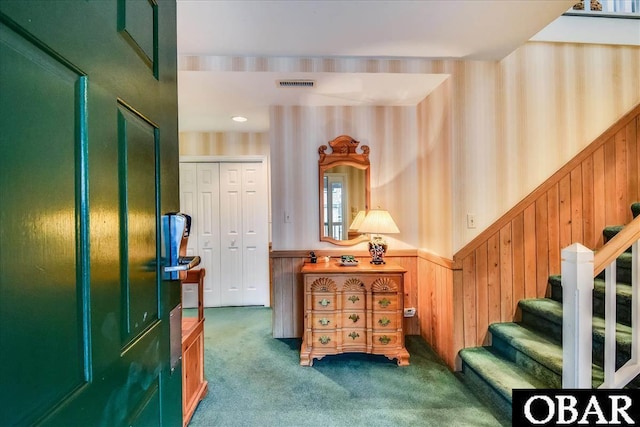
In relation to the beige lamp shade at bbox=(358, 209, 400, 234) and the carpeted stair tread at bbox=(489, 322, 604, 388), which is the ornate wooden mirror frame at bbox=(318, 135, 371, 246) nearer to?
the beige lamp shade at bbox=(358, 209, 400, 234)

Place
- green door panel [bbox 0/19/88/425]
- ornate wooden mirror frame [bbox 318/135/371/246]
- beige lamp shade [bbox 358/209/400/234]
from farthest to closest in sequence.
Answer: ornate wooden mirror frame [bbox 318/135/371/246] < beige lamp shade [bbox 358/209/400/234] < green door panel [bbox 0/19/88/425]

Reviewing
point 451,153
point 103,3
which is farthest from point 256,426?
point 451,153

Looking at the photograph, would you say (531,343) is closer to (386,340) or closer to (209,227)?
(386,340)

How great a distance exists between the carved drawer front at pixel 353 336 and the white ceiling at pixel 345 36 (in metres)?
2.05

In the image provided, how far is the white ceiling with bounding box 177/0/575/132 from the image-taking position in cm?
181

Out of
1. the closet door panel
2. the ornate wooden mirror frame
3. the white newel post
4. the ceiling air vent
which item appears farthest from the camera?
the closet door panel

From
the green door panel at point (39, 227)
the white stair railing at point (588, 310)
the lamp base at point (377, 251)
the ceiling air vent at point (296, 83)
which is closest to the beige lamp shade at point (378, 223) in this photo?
the lamp base at point (377, 251)

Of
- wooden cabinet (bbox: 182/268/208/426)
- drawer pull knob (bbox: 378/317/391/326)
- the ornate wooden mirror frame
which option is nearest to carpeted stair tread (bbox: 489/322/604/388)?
drawer pull knob (bbox: 378/317/391/326)

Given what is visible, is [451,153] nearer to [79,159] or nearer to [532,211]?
[532,211]

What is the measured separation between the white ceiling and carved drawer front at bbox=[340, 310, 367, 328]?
6.23 feet

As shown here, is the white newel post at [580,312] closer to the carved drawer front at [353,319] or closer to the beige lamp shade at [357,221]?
the carved drawer front at [353,319]

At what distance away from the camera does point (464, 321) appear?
7.96 feet

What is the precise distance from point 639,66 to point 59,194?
12.7 ft

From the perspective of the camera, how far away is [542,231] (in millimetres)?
2461
